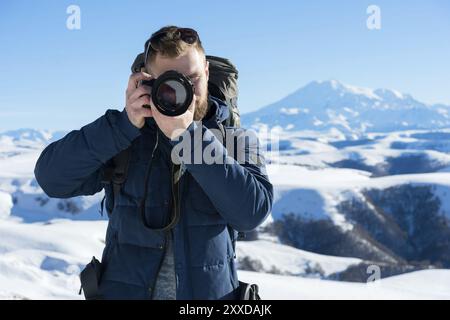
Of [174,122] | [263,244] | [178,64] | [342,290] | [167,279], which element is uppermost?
[178,64]

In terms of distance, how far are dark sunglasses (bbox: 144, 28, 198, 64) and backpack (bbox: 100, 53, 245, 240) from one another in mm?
168

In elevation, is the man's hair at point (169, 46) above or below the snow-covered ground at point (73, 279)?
above

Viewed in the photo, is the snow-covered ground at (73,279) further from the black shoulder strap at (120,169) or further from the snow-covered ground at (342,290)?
the black shoulder strap at (120,169)

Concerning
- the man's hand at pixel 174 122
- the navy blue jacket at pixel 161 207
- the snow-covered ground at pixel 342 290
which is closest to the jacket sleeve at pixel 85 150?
the navy blue jacket at pixel 161 207

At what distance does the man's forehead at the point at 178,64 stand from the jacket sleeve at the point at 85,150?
0.79ft

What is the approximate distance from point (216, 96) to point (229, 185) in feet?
2.52

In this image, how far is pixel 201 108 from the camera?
2.22m

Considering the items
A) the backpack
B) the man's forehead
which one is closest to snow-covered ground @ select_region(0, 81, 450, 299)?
the backpack

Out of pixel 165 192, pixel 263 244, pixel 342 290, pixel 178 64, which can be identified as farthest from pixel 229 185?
pixel 263 244

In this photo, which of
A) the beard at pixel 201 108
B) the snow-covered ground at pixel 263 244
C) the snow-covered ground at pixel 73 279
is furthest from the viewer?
the snow-covered ground at pixel 263 244

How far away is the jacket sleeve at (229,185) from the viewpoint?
197 cm

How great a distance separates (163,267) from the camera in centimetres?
213

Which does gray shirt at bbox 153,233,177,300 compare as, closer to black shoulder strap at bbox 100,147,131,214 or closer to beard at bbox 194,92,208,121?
black shoulder strap at bbox 100,147,131,214

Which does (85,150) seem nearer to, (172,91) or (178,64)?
(172,91)
